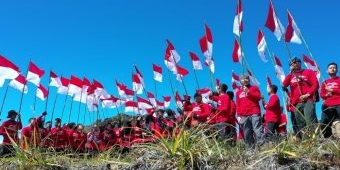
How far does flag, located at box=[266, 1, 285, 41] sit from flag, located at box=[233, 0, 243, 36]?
670 millimetres

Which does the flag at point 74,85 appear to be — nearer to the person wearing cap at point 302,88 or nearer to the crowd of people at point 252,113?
the crowd of people at point 252,113

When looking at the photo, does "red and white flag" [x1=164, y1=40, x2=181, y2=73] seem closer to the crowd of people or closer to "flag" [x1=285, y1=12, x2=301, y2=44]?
the crowd of people

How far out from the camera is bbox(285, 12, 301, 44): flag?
1153 centimetres

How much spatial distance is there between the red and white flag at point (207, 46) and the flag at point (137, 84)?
17.6ft

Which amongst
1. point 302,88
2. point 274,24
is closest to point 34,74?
point 274,24

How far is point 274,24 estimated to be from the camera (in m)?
11.9

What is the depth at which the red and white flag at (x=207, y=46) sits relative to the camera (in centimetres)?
1405

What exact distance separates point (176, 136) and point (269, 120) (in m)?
4.91

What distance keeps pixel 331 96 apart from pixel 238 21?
3.17 meters

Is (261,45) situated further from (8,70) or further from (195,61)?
(8,70)

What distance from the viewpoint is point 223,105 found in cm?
1102

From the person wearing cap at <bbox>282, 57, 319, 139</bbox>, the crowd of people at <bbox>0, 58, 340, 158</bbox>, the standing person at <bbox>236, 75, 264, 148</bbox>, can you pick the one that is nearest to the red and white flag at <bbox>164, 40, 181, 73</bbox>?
the crowd of people at <bbox>0, 58, 340, 158</bbox>

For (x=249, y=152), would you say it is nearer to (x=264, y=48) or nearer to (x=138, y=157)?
(x=138, y=157)

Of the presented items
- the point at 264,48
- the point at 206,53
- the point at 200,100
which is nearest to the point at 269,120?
the point at 200,100
